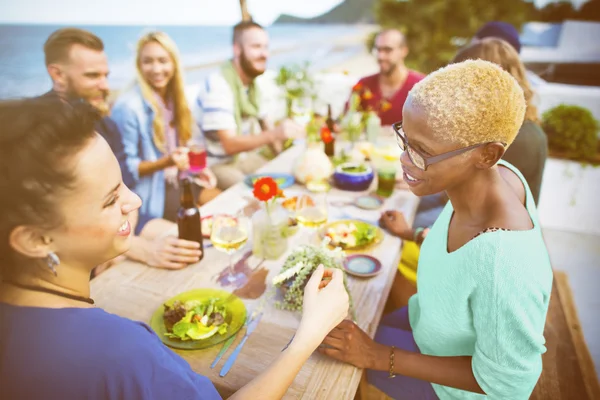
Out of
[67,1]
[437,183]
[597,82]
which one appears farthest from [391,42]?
[67,1]

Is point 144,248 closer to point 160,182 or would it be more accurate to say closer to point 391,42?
point 160,182

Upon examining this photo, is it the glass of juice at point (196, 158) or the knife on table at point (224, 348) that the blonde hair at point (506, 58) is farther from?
the knife on table at point (224, 348)

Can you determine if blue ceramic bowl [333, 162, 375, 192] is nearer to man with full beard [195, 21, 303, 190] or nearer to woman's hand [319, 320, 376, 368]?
man with full beard [195, 21, 303, 190]

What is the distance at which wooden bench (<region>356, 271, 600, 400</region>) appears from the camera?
2.17m

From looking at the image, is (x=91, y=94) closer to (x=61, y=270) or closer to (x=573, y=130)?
(x=61, y=270)

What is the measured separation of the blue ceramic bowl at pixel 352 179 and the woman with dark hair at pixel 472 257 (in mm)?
1080

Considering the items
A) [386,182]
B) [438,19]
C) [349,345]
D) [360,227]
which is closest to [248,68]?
[386,182]

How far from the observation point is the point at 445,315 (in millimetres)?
1331

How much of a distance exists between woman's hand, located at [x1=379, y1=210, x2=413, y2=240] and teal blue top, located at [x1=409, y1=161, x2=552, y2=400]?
674 mm

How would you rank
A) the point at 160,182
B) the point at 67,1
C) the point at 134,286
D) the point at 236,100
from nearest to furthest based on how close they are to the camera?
the point at 134,286 → the point at 160,182 → the point at 236,100 → the point at 67,1

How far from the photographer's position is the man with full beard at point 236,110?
147 inches

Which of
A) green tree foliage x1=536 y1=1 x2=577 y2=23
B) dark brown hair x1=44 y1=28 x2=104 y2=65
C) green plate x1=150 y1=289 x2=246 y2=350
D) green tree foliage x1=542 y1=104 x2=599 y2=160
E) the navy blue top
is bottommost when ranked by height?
green tree foliage x1=542 y1=104 x2=599 y2=160

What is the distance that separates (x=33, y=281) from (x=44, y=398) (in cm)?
24

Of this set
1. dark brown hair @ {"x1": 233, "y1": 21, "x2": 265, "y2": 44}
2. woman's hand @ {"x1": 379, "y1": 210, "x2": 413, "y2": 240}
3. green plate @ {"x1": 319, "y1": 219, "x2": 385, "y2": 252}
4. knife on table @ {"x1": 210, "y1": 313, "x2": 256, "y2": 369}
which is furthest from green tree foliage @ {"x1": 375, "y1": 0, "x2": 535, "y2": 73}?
knife on table @ {"x1": 210, "y1": 313, "x2": 256, "y2": 369}
